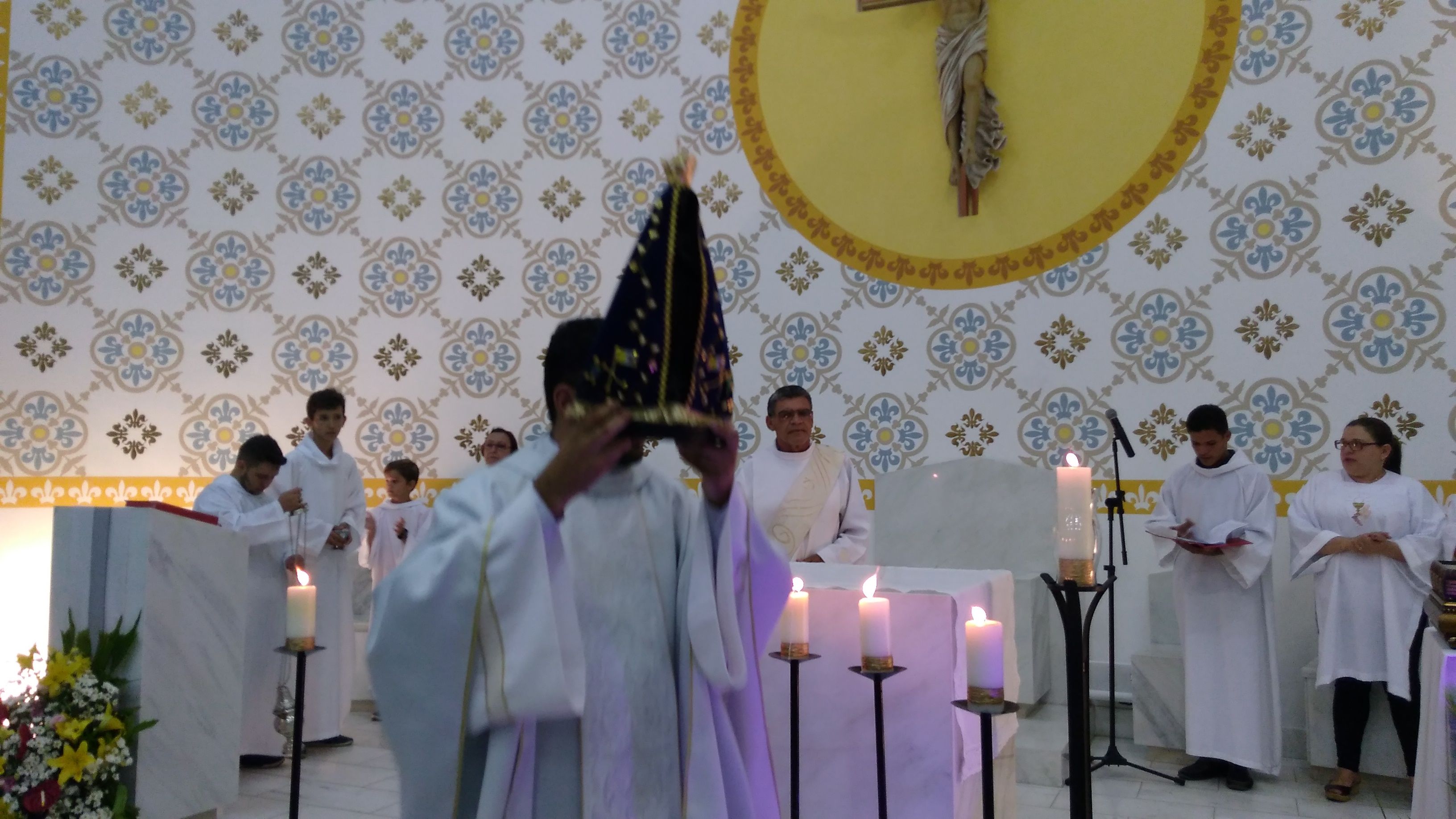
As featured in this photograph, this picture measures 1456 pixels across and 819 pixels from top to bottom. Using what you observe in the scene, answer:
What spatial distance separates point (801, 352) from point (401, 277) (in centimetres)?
278

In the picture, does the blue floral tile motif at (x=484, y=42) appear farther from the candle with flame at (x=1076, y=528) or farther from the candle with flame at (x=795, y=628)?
the candle with flame at (x=1076, y=528)

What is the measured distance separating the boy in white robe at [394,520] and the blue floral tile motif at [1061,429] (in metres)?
3.74

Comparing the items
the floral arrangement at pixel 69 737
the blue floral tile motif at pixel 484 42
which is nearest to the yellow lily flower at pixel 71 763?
the floral arrangement at pixel 69 737

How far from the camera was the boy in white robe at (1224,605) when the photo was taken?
509 centimetres

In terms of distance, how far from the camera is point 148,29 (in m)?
7.38

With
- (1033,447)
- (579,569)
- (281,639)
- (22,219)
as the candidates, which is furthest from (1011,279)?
(22,219)

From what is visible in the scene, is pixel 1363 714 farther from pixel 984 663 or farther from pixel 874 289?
pixel 984 663

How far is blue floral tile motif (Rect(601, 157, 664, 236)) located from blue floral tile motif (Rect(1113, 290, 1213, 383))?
3089 millimetres

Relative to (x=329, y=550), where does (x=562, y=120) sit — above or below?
above

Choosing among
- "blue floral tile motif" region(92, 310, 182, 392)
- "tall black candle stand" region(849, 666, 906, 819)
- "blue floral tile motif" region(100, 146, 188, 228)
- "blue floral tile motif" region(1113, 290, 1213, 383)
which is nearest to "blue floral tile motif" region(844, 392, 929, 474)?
"blue floral tile motif" region(1113, 290, 1213, 383)

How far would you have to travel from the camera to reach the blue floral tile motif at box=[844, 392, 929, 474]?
648cm

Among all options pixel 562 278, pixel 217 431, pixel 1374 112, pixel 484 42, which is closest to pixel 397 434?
pixel 217 431

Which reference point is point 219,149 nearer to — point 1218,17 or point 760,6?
point 760,6

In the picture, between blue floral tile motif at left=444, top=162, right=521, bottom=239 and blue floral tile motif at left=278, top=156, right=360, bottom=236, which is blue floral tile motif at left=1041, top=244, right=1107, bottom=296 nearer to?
blue floral tile motif at left=444, top=162, right=521, bottom=239
